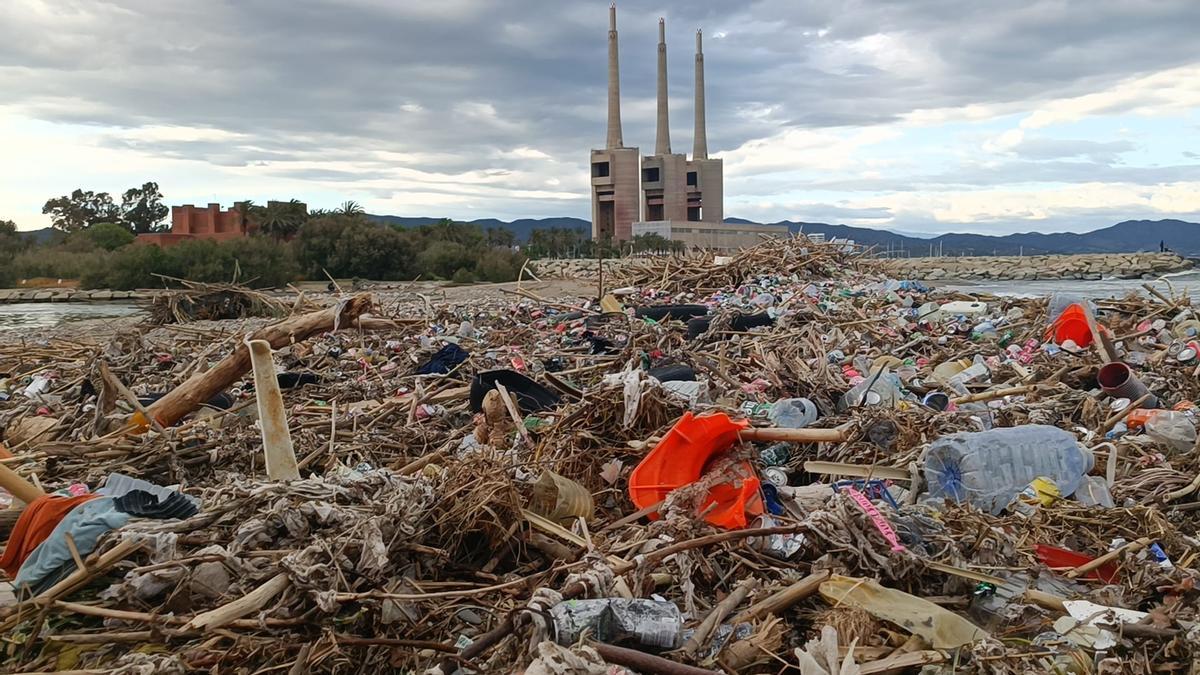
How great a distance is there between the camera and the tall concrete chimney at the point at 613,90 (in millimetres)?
70562

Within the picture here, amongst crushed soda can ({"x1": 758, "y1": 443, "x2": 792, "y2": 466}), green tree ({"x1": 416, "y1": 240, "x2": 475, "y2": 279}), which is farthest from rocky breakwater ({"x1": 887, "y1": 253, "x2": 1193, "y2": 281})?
crushed soda can ({"x1": 758, "y1": 443, "x2": 792, "y2": 466})

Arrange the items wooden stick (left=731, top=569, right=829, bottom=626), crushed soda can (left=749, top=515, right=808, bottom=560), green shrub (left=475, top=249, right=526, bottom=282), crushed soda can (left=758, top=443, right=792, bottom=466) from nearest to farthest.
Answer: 1. wooden stick (left=731, top=569, right=829, bottom=626)
2. crushed soda can (left=749, top=515, right=808, bottom=560)
3. crushed soda can (left=758, top=443, right=792, bottom=466)
4. green shrub (left=475, top=249, right=526, bottom=282)

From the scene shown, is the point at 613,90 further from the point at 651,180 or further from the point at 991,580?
the point at 991,580

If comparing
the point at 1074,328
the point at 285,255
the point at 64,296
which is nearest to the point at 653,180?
the point at 285,255

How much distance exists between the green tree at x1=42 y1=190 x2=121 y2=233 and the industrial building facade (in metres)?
35.1

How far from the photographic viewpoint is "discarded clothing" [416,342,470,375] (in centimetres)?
670

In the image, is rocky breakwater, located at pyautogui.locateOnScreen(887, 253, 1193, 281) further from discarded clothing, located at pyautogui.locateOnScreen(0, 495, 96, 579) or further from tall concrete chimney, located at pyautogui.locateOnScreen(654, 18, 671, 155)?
discarded clothing, located at pyautogui.locateOnScreen(0, 495, 96, 579)

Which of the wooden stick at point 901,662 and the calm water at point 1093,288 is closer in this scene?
the wooden stick at point 901,662

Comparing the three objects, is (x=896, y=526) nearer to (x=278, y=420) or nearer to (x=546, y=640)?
(x=546, y=640)

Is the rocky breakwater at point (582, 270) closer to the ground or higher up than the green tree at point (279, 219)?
closer to the ground

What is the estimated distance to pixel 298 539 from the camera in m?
2.71

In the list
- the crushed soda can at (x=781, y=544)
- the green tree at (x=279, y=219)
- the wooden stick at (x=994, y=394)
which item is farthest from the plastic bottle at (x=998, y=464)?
the green tree at (x=279, y=219)

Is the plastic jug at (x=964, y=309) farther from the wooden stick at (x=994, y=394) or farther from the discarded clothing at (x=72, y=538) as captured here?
the discarded clothing at (x=72, y=538)

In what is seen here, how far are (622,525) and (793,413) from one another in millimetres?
1738
